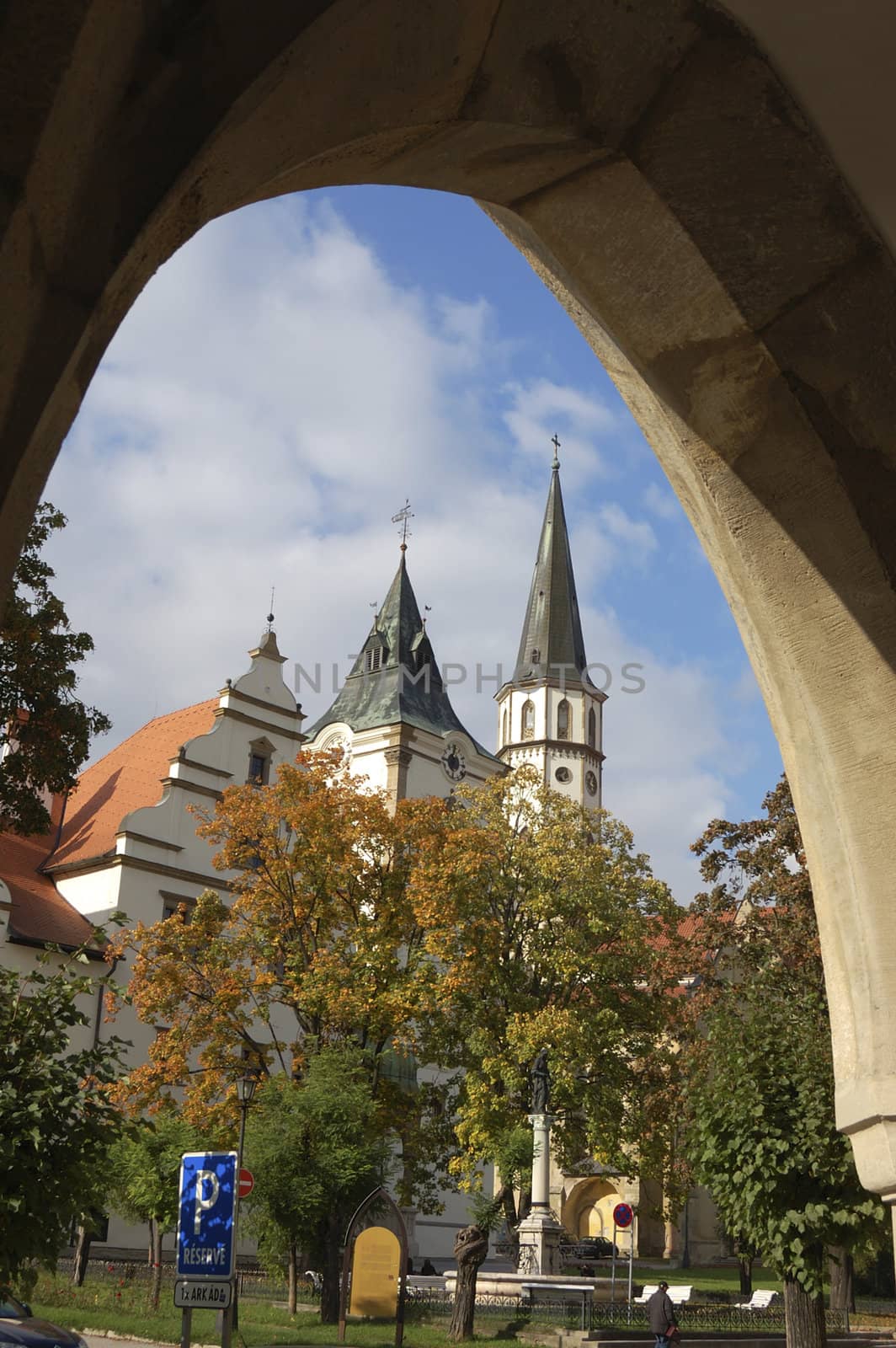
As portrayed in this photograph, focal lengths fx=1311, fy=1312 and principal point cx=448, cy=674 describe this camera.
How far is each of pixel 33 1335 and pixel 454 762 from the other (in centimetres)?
4170

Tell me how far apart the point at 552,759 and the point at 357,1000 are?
151 ft

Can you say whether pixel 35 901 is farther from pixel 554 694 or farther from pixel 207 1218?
pixel 554 694

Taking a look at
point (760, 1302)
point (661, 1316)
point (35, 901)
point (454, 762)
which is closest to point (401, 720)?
point (454, 762)

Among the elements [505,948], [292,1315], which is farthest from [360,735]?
[292,1315]

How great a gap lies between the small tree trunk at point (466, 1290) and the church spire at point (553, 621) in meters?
52.1

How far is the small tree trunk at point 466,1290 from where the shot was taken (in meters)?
19.1

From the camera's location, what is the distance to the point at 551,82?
8.00ft

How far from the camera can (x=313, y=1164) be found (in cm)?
2156

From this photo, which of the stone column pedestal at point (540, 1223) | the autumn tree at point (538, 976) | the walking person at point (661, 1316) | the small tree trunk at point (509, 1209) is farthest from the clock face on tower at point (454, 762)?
the walking person at point (661, 1316)

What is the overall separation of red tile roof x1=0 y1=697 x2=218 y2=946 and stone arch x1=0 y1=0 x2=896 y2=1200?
97.4 feet

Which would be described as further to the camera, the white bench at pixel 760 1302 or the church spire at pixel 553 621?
the church spire at pixel 553 621

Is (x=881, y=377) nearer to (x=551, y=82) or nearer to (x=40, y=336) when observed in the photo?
(x=551, y=82)

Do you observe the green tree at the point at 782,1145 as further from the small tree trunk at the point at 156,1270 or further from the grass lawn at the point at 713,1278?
the grass lawn at the point at 713,1278

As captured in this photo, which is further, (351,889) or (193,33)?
(351,889)
